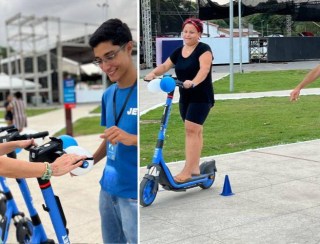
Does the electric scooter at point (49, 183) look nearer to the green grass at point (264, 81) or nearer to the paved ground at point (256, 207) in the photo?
the paved ground at point (256, 207)

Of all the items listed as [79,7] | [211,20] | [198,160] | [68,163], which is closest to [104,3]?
[79,7]

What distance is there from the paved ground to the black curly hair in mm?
338

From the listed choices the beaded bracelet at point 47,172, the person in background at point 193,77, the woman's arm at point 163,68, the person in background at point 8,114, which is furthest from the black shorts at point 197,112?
the person in background at point 8,114

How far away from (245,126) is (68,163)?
60 centimetres

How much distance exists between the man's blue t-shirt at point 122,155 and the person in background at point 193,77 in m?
0.21

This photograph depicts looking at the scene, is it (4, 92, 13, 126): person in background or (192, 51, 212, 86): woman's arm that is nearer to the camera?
(192, 51, 212, 86): woman's arm

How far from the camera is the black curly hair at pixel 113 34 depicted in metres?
1.27

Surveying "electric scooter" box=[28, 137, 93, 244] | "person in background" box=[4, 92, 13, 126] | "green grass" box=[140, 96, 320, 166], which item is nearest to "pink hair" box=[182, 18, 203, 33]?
"green grass" box=[140, 96, 320, 166]

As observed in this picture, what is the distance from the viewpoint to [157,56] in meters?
1.58

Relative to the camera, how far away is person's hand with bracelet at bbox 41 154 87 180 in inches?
56.1

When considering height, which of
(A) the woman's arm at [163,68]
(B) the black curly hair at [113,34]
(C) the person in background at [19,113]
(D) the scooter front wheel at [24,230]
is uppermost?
(B) the black curly hair at [113,34]

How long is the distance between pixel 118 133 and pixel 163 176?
0.47m

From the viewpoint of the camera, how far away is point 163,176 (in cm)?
174

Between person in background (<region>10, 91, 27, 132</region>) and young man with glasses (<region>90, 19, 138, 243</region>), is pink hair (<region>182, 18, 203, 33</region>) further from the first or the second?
person in background (<region>10, 91, 27, 132</region>)
